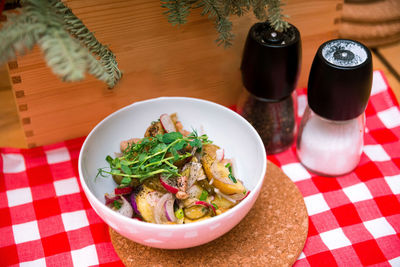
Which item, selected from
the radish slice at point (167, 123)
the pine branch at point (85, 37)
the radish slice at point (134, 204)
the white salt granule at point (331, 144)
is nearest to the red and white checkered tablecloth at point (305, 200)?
the white salt granule at point (331, 144)

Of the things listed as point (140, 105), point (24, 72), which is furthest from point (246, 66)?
point (24, 72)

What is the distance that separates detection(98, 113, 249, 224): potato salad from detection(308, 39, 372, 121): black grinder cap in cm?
23

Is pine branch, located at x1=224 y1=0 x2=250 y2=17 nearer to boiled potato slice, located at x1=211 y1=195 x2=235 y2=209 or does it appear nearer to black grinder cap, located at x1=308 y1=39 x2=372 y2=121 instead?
black grinder cap, located at x1=308 y1=39 x2=372 y2=121

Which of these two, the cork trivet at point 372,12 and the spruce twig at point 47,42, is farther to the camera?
the cork trivet at point 372,12

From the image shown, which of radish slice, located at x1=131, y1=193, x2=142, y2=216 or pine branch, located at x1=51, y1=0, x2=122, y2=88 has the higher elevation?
pine branch, located at x1=51, y1=0, x2=122, y2=88

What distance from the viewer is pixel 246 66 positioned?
3.19ft

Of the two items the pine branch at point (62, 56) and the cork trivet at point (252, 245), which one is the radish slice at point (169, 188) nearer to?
the cork trivet at point (252, 245)

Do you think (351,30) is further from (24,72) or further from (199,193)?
(24,72)

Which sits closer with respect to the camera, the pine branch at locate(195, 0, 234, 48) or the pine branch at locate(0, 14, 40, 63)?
the pine branch at locate(0, 14, 40, 63)

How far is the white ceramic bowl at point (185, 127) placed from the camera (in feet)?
2.37

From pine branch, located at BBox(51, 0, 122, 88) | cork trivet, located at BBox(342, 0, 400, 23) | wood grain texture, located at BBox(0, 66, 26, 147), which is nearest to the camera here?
pine branch, located at BBox(51, 0, 122, 88)

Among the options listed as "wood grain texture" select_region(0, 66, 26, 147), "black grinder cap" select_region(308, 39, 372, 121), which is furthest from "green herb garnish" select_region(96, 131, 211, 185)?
"wood grain texture" select_region(0, 66, 26, 147)

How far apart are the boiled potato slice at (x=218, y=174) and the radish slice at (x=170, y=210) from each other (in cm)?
9

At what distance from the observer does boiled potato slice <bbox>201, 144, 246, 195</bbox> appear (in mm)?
789
